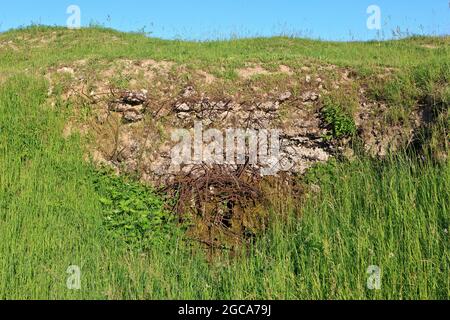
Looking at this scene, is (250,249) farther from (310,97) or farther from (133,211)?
(310,97)

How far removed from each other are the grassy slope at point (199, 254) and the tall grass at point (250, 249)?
0.04ft

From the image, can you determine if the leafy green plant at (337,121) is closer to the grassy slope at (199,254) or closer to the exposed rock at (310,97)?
the exposed rock at (310,97)

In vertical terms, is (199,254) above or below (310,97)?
below

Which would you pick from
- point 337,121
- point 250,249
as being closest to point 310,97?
point 337,121

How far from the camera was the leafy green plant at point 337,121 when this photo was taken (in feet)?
23.5

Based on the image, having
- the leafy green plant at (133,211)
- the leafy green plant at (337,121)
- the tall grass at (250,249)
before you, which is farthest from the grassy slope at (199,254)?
the leafy green plant at (337,121)

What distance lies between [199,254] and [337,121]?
10.9 ft

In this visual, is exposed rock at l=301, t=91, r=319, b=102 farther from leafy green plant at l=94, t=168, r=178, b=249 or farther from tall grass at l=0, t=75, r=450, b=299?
leafy green plant at l=94, t=168, r=178, b=249

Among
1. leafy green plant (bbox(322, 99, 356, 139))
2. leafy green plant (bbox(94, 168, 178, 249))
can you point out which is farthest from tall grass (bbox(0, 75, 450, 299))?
leafy green plant (bbox(322, 99, 356, 139))

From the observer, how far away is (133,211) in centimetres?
580
